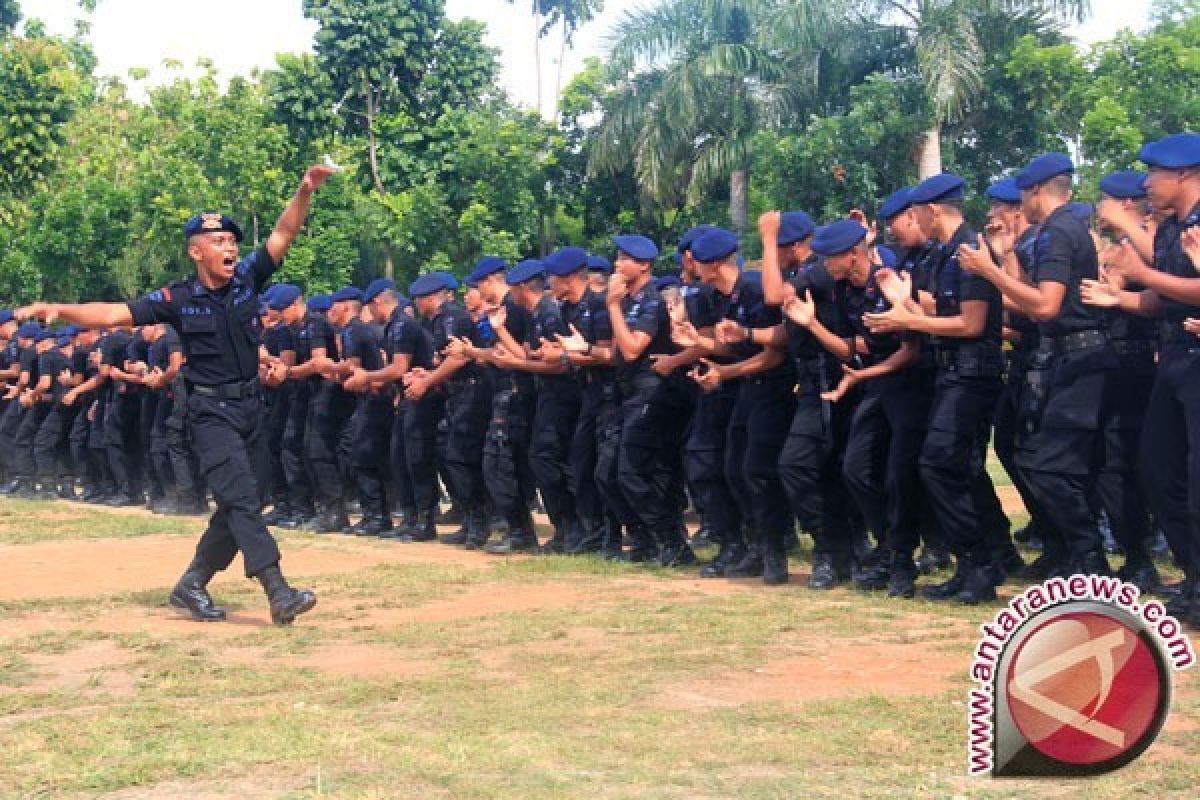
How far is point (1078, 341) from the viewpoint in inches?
328

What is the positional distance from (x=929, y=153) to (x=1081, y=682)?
24579mm

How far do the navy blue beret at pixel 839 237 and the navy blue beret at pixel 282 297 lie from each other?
710 cm

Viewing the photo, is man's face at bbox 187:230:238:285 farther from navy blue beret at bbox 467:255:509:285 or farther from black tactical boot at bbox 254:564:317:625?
navy blue beret at bbox 467:255:509:285

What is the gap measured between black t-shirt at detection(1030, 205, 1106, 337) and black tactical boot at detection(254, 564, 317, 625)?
415 centimetres

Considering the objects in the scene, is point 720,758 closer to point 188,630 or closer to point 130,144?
point 188,630

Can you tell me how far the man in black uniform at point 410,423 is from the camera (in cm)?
1323

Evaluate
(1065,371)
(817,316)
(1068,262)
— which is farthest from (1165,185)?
(817,316)

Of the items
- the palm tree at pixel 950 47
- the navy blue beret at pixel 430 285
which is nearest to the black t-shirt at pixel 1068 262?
the navy blue beret at pixel 430 285

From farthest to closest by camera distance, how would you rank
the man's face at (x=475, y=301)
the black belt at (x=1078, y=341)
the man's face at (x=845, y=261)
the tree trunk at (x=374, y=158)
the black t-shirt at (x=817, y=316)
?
the tree trunk at (x=374, y=158), the man's face at (x=475, y=301), the black t-shirt at (x=817, y=316), the man's face at (x=845, y=261), the black belt at (x=1078, y=341)

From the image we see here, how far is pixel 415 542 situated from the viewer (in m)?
13.5

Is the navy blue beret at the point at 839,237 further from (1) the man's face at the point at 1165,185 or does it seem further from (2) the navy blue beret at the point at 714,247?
(1) the man's face at the point at 1165,185

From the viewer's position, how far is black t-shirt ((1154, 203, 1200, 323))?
7699 mm

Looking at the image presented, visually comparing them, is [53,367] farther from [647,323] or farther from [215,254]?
[215,254]

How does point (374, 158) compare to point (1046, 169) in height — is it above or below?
above
